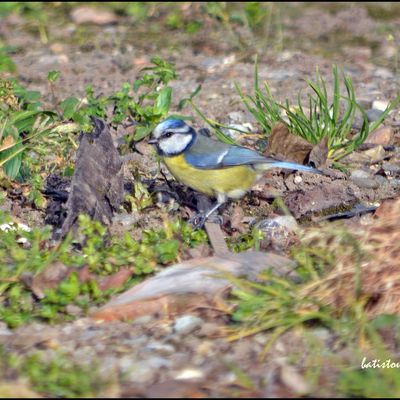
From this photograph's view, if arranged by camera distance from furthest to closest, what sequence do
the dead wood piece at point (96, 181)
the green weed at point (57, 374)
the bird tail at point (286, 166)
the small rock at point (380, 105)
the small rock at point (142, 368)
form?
the small rock at point (380, 105) → the bird tail at point (286, 166) → the dead wood piece at point (96, 181) → the small rock at point (142, 368) → the green weed at point (57, 374)

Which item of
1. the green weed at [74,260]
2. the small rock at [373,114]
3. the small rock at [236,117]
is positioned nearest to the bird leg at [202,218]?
the green weed at [74,260]

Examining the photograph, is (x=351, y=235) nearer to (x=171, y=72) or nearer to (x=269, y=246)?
(x=269, y=246)

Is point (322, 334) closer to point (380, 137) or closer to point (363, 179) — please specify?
point (363, 179)

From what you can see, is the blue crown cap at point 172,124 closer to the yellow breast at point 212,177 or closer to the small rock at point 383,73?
the yellow breast at point 212,177

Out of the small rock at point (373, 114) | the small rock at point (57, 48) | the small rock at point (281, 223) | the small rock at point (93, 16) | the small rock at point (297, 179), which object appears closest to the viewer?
the small rock at point (281, 223)

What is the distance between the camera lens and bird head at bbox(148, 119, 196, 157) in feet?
16.3

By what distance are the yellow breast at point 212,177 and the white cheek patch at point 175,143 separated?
39mm

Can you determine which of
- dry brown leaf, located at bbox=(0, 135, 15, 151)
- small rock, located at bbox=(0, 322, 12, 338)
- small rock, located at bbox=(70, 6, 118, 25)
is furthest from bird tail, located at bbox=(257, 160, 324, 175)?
small rock, located at bbox=(70, 6, 118, 25)

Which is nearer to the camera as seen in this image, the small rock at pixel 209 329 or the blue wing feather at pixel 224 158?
the small rock at pixel 209 329

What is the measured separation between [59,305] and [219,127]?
2.41m

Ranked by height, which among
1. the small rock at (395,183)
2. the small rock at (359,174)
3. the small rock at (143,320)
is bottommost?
the small rock at (395,183)

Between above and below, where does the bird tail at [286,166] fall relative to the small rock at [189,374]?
below

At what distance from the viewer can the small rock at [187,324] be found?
11.5 feet

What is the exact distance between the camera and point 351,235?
139 inches
